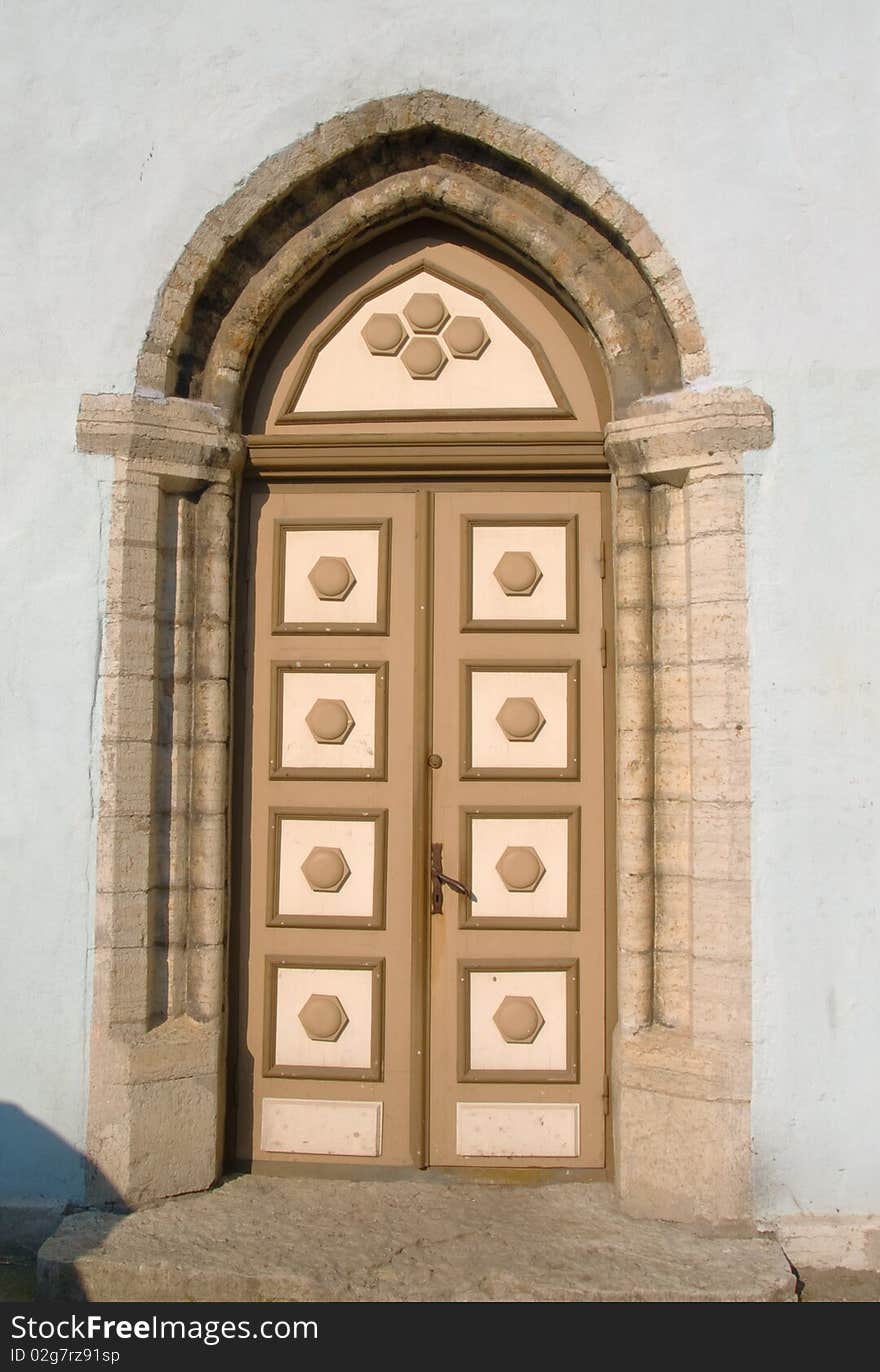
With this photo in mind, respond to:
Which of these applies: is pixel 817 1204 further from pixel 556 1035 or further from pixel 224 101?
pixel 224 101

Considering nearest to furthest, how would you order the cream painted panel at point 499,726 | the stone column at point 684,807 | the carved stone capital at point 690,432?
the stone column at point 684,807 < the carved stone capital at point 690,432 < the cream painted panel at point 499,726

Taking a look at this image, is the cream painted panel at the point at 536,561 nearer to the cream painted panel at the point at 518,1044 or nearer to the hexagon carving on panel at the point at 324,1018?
the cream painted panel at the point at 518,1044

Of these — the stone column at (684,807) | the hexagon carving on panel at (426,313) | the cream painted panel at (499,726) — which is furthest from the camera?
the hexagon carving on panel at (426,313)

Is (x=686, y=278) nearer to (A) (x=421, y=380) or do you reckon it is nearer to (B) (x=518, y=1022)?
(A) (x=421, y=380)

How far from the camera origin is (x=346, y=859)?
362 centimetres

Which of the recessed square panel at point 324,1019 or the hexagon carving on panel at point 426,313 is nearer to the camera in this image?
the recessed square panel at point 324,1019

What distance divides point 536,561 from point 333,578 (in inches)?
27.6

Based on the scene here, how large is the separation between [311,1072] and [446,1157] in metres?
0.53

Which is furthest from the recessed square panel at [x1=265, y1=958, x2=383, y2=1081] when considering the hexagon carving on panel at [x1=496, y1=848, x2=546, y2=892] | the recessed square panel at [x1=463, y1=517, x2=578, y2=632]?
the recessed square panel at [x1=463, y1=517, x2=578, y2=632]

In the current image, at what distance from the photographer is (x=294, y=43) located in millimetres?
3496

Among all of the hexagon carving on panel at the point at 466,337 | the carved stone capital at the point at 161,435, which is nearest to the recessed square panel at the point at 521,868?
the carved stone capital at the point at 161,435

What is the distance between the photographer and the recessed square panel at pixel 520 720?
3586 millimetres

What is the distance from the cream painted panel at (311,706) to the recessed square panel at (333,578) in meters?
0.17

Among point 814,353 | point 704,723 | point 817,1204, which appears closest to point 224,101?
point 814,353
